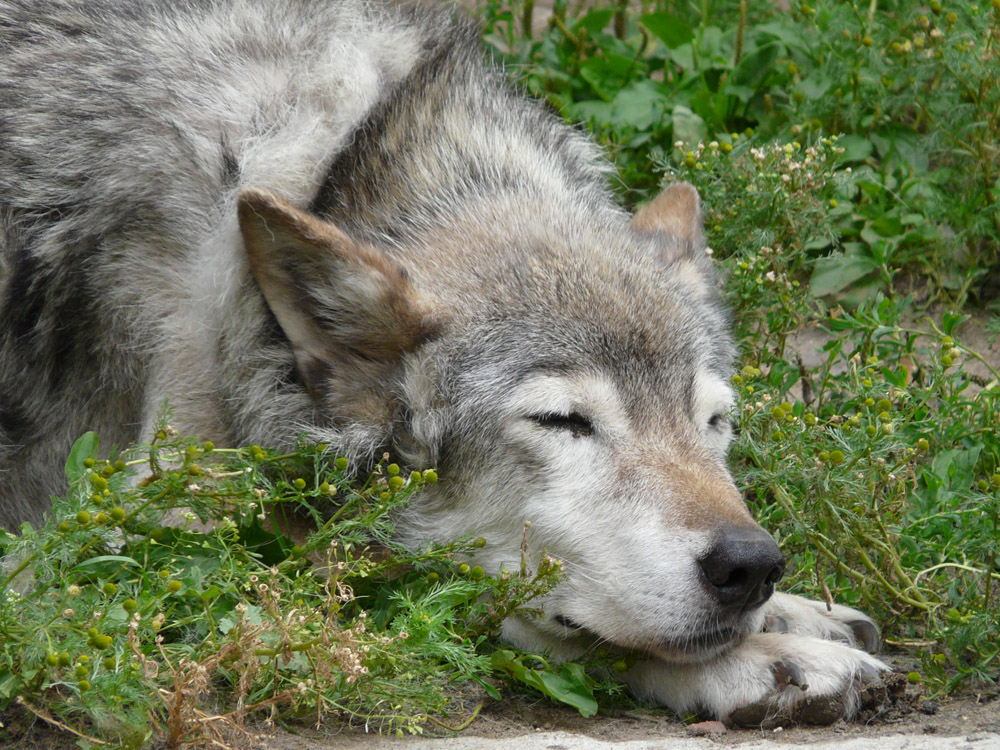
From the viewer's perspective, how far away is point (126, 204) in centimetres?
395

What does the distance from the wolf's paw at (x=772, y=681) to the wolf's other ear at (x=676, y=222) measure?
1449 mm

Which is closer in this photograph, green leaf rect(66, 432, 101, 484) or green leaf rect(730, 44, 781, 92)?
green leaf rect(66, 432, 101, 484)

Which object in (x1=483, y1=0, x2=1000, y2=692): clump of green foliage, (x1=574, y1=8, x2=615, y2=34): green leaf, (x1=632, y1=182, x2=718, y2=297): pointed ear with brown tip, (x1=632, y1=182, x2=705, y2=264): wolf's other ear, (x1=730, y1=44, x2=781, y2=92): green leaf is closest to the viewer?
(x1=483, y1=0, x2=1000, y2=692): clump of green foliage

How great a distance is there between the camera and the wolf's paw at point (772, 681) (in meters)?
3.36

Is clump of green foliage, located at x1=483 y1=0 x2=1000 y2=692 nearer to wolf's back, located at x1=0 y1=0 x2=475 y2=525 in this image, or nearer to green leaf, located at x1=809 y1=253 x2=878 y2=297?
green leaf, located at x1=809 y1=253 x2=878 y2=297

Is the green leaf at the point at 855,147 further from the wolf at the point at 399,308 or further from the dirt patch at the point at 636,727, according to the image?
the dirt patch at the point at 636,727

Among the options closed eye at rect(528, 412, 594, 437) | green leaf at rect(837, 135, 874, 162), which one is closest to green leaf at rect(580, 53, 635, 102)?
green leaf at rect(837, 135, 874, 162)

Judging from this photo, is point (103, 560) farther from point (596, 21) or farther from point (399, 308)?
point (596, 21)

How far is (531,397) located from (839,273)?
2945 millimetres

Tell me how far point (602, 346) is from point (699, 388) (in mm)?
417

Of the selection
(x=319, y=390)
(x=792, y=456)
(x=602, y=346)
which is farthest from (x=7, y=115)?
(x=792, y=456)

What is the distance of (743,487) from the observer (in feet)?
13.7

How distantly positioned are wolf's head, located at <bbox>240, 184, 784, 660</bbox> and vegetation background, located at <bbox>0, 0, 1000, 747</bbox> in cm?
19

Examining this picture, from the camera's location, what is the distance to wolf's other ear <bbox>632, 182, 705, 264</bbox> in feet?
14.0
